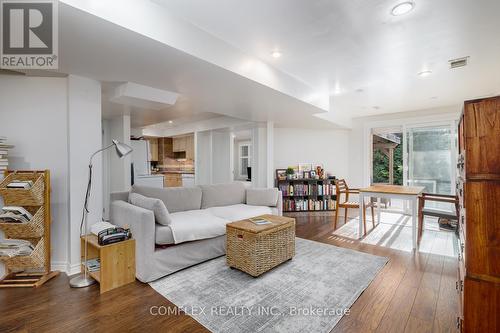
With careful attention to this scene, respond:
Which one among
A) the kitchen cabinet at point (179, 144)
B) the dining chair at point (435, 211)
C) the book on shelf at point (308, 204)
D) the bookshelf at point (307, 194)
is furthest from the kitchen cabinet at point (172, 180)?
the dining chair at point (435, 211)

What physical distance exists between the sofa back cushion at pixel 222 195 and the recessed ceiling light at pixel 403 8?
3.10m

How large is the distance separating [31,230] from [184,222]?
144cm

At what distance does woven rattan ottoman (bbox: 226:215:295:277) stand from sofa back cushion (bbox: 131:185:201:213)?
110cm

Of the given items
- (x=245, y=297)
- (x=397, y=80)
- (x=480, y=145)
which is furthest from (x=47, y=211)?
(x=397, y=80)

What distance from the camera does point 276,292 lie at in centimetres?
217

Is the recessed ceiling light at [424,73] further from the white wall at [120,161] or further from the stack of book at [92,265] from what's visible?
the white wall at [120,161]

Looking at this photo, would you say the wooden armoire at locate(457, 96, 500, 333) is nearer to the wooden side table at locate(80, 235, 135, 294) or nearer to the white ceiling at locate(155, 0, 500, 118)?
the white ceiling at locate(155, 0, 500, 118)

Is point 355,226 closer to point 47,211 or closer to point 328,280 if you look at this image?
point 328,280

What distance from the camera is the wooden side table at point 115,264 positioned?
220 cm

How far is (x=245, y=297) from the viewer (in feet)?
6.88

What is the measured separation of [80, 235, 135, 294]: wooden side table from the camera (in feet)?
7.22

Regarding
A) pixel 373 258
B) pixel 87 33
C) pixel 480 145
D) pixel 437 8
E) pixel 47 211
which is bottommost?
pixel 373 258

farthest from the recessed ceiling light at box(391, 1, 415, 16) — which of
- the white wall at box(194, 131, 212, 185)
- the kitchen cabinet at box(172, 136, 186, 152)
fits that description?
the kitchen cabinet at box(172, 136, 186, 152)

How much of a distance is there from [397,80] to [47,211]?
4628 millimetres
